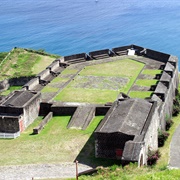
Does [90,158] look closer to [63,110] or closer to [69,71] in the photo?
[63,110]

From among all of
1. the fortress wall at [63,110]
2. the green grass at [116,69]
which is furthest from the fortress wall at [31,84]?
the fortress wall at [63,110]

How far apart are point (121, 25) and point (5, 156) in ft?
164

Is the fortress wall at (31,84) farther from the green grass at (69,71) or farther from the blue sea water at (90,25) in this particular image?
the blue sea water at (90,25)

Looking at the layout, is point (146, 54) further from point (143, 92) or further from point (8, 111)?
point (8, 111)

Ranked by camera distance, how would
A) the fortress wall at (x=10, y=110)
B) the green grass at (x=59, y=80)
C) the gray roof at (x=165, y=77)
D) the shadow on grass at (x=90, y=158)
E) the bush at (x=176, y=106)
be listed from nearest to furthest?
1. the shadow on grass at (x=90, y=158)
2. the fortress wall at (x=10, y=110)
3. the bush at (x=176, y=106)
4. the gray roof at (x=165, y=77)
5. the green grass at (x=59, y=80)

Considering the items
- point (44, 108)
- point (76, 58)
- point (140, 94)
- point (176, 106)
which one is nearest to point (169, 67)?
point (176, 106)

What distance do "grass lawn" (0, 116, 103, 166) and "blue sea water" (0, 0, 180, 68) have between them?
30838mm

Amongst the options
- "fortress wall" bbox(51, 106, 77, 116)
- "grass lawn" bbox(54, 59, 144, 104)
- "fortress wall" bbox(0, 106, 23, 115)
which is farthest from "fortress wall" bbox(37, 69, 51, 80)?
"fortress wall" bbox(0, 106, 23, 115)

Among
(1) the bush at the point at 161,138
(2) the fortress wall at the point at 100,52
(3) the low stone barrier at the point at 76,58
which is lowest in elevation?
(1) the bush at the point at 161,138

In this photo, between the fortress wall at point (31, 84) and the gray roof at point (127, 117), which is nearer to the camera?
the gray roof at point (127, 117)

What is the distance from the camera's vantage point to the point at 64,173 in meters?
17.8

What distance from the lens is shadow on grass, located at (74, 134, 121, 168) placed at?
1852 centimetres

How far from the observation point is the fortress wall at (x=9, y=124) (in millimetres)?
23922

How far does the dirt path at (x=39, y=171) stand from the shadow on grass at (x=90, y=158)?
0.48m
